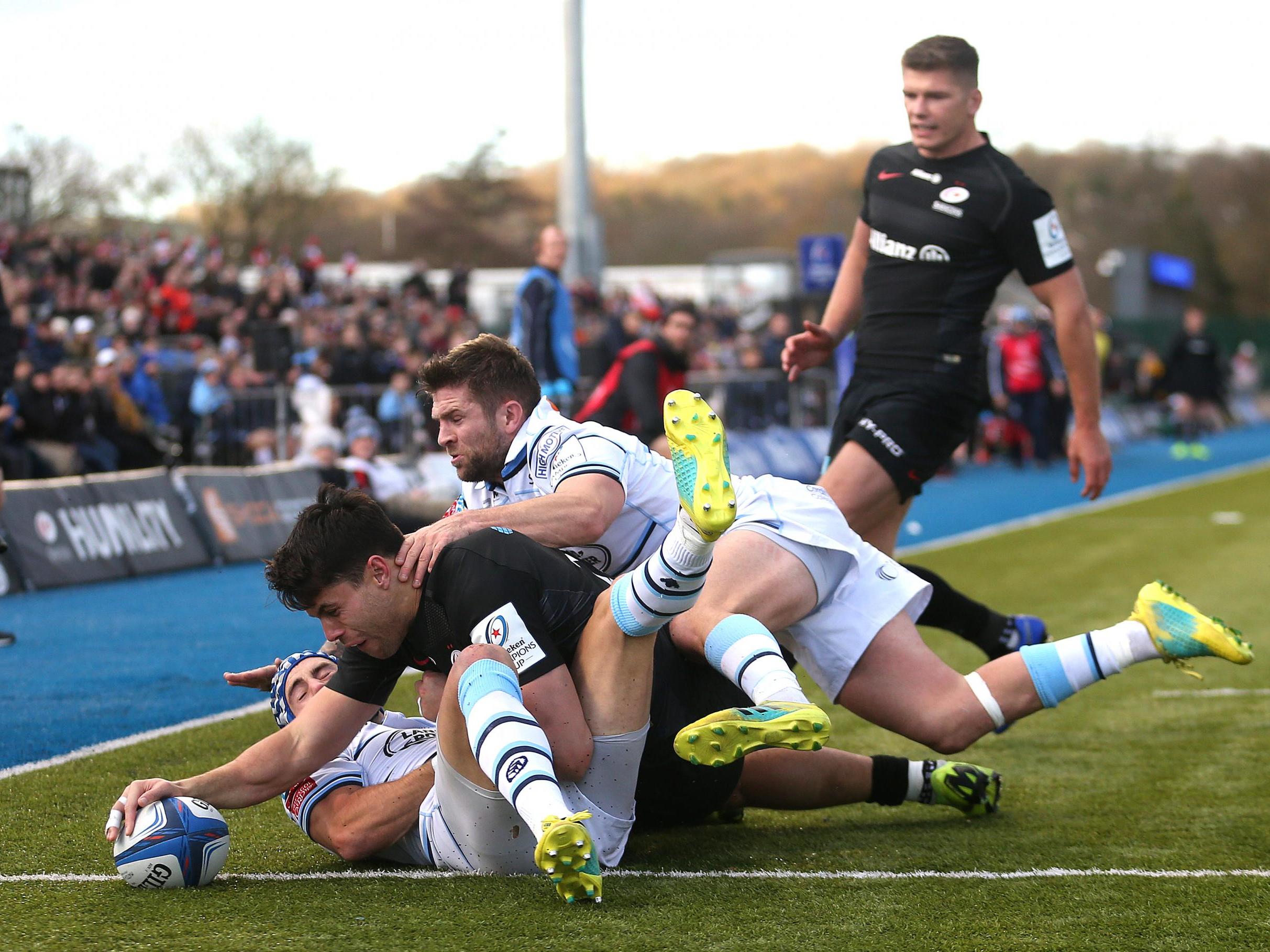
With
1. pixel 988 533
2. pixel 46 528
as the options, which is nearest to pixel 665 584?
pixel 46 528

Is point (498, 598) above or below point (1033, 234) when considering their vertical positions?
below

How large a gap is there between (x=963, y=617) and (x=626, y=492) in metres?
1.85

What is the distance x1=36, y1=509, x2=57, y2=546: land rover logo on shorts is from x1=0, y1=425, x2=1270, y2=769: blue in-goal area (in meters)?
0.40

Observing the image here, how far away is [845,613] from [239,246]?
118 feet

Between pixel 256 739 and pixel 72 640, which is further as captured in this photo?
pixel 72 640

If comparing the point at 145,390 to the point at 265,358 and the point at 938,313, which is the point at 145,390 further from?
the point at 938,313

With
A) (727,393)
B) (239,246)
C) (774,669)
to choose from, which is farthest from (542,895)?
(239,246)

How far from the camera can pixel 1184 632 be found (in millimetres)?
3945

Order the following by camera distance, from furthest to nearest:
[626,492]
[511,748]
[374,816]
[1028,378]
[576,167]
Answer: [1028,378] < [576,167] < [626,492] < [374,816] < [511,748]

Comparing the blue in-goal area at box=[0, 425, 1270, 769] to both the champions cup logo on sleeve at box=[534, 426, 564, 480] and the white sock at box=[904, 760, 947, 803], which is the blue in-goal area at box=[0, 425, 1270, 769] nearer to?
the champions cup logo on sleeve at box=[534, 426, 564, 480]

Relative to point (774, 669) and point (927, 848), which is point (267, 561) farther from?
point (927, 848)

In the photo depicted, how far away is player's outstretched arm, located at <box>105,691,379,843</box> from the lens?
3693 millimetres

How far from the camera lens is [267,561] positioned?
148 inches

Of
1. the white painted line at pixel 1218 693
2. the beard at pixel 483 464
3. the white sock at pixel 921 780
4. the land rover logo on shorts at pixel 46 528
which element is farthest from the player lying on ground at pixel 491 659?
the land rover logo on shorts at pixel 46 528
